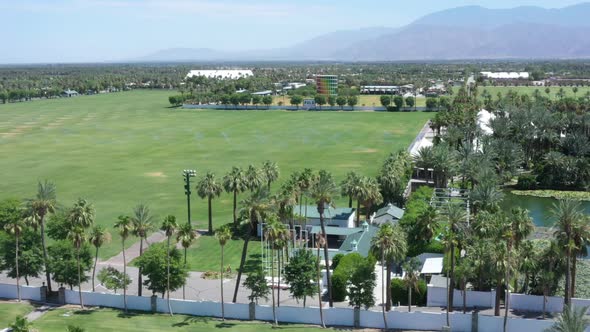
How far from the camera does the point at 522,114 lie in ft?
339

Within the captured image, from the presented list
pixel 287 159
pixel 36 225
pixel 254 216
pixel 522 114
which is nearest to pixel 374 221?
pixel 254 216

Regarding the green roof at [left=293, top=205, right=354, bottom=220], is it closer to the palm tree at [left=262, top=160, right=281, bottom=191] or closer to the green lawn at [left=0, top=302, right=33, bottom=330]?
the palm tree at [left=262, top=160, right=281, bottom=191]

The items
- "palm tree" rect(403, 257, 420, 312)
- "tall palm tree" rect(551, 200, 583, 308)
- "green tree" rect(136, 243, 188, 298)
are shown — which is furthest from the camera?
"green tree" rect(136, 243, 188, 298)

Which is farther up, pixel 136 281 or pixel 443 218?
pixel 443 218

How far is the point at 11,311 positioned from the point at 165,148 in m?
76.1

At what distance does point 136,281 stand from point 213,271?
6.58 meters

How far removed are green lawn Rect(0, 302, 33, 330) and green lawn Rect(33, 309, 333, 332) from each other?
1984 millimetres

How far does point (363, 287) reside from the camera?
4325 cm

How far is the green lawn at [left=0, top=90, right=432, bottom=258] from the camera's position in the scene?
82.4m

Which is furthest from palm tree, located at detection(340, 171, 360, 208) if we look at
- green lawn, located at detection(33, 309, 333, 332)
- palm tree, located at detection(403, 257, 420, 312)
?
green lawn, located at detection(33, 309, 333, 332)

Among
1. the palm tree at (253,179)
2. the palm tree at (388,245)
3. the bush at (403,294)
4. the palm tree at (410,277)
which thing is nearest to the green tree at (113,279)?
the palm tree at (388,245)

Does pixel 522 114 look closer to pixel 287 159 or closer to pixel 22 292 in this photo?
pixel 287 159

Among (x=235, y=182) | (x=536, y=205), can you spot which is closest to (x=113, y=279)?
(x=235, y=182)

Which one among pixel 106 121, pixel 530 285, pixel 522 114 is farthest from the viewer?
pixel 106 121
